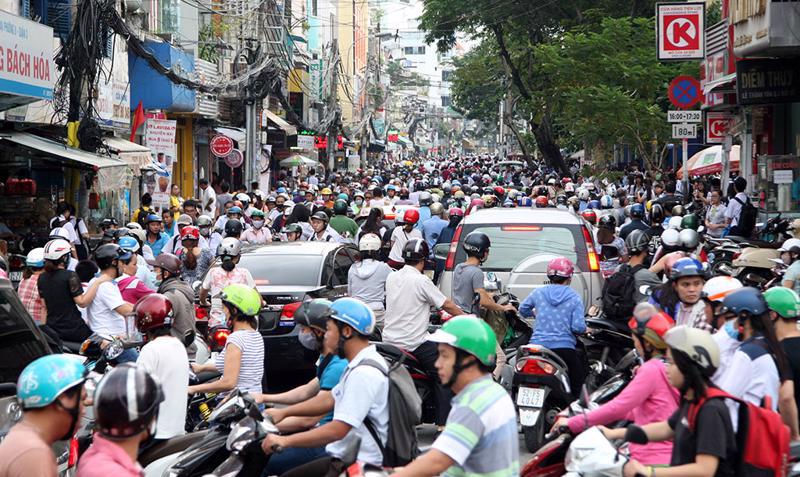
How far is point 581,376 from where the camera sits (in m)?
10.3

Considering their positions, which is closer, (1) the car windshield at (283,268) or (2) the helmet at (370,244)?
(2) the helmet at (370,244)

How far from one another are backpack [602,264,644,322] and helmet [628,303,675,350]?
4343 millimetres

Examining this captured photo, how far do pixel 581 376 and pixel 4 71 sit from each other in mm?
10813

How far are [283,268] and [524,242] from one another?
106 inches

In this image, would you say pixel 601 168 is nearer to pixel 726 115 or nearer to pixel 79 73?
pixel 726 115

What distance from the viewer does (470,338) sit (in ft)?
16.9

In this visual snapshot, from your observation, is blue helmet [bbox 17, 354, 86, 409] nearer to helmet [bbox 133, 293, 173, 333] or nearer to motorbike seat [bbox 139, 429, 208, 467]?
motorbike seat [bbox 139, 429, 208, 467]

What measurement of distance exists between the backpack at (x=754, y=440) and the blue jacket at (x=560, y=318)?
196 inches

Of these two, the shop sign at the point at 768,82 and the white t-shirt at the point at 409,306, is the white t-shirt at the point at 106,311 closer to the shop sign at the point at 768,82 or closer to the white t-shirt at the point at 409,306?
the white t-shirt at the point at 409,306

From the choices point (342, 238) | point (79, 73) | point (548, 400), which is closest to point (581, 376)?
point (548, 400)

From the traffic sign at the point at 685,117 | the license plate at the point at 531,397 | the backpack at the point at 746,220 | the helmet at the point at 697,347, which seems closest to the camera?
the helmet at the point at 697,347

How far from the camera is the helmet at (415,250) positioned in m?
10.3

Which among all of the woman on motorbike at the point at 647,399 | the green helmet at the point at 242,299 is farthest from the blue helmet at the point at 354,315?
the green helmet at the point at 242,299

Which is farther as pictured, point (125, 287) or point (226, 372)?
point (125, 287)
